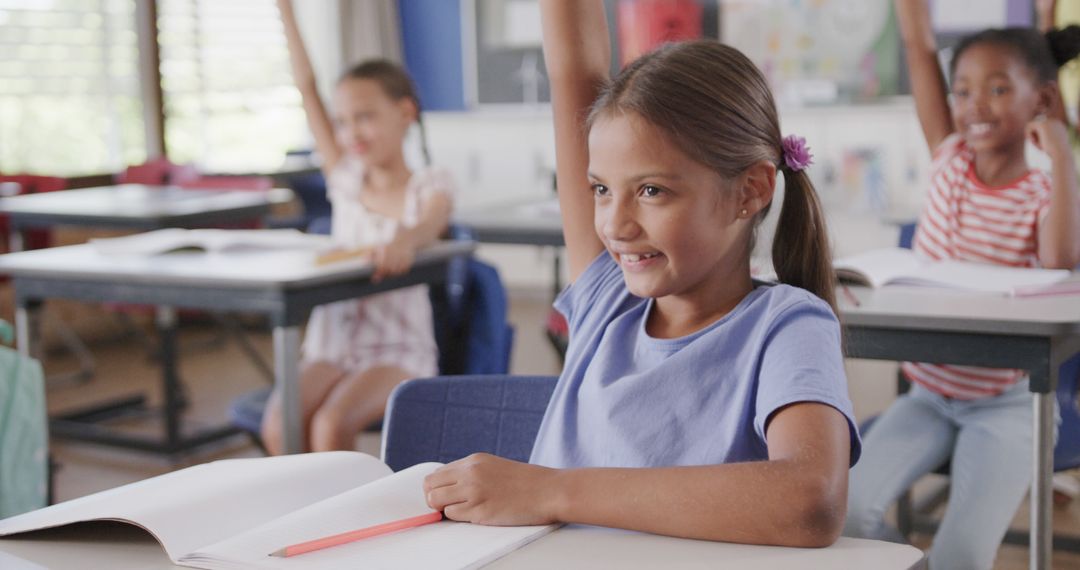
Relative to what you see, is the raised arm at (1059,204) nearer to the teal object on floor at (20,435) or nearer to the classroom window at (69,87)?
the teal object on floor at (20,435)

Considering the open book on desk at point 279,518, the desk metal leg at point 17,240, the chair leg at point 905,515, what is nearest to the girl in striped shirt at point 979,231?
the chair leg at point 905,515

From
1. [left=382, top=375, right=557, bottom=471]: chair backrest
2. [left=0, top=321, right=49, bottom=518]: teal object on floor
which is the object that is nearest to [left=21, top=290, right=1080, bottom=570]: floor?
[left=0, top=321, right=49, bottom=518]: teal object on floor

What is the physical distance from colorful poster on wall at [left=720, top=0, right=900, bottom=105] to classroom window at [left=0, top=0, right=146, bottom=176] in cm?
292

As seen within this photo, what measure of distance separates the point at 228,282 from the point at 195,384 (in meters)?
2.51

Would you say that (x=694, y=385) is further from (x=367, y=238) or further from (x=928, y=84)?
(x=367, y=238)

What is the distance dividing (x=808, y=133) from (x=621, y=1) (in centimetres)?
116

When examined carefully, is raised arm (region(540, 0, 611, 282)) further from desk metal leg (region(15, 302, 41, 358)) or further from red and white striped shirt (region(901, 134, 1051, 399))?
desk metal leg (region(15, 302, 41, 358))

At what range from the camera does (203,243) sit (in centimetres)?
288

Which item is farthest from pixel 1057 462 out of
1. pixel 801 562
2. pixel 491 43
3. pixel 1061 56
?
pixel 491 43

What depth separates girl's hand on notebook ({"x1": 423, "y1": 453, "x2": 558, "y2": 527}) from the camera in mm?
962

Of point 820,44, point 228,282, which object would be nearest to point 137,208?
point 228,282

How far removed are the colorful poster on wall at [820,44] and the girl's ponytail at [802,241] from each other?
4.41 metres

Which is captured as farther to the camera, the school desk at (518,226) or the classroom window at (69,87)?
the classroom window at (69,87)

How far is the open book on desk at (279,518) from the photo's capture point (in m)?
0.88
